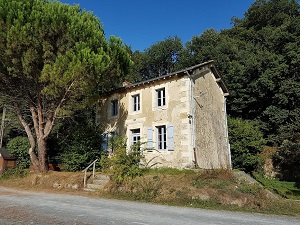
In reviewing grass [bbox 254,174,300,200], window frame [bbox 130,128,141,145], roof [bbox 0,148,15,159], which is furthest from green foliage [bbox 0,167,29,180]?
grass [bbox 254,174,300,200]

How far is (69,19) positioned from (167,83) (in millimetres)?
6286

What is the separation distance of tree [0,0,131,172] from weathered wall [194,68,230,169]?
531 cm

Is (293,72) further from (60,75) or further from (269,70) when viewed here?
(60,75)

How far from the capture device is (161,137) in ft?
50.7

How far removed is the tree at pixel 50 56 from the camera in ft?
42.3

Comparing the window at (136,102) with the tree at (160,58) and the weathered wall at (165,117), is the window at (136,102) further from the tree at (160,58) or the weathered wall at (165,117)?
the tree at (160,58)

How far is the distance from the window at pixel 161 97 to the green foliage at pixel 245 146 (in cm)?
739

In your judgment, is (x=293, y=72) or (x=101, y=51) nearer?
(x=101, y=51)

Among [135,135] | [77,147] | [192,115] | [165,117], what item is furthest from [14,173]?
[192,115]

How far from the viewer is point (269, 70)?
22.0m

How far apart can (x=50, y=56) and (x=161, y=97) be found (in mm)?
6481

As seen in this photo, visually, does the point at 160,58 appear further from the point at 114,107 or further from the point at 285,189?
the point at 285,189

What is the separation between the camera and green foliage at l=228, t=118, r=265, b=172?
64.4ft

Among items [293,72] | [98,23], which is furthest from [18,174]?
[293,72]
